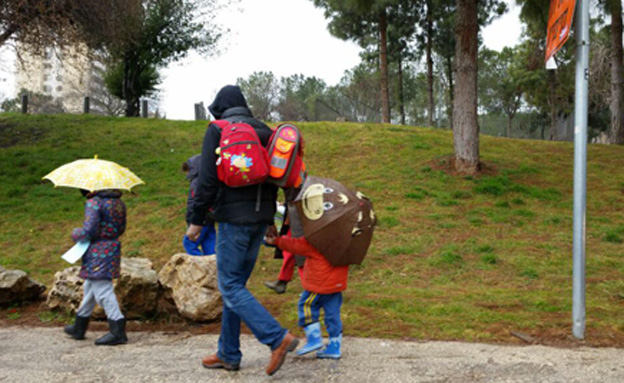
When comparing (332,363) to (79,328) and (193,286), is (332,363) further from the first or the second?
(79,328)

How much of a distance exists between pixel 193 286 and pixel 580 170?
3.78 m

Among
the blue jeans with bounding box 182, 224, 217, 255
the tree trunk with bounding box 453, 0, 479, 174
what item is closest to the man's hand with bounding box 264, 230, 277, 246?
the blue jeans with bounding box 182, 224, 217, 255

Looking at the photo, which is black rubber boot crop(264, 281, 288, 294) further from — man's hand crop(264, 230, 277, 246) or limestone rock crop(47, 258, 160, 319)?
man's hand crop(264, 230, 277, 246)

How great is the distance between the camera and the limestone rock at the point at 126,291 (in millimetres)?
5504

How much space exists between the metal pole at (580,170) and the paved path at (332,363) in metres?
0.41

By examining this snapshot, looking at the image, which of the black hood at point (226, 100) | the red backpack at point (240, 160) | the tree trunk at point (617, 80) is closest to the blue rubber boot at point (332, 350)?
the red backpack at point (240, 160)

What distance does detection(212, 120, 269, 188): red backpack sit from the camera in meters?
3.57

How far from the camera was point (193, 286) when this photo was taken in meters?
5.47

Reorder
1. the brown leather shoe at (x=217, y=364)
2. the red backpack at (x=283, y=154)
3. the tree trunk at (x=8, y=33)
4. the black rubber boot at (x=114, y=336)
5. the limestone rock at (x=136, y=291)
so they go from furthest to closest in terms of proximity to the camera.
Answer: the tree trunk at (x=8, y=33) < the limestone rock at (x=136, y=291) < the black rubber boot at (x=114, y=336) < the brown leather shoe at (x=217, y=364) < the red backpack at (x=283, y=154)

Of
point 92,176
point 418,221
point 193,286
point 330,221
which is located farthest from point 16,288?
point 418,221

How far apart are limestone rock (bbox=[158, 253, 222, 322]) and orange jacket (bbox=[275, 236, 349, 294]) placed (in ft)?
5.40

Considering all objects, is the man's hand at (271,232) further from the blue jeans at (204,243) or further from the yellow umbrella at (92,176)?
the blue jeans at (204,243)

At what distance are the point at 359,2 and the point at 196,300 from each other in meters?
9.80

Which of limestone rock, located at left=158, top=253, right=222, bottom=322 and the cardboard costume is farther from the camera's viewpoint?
limestone rock, located at left=158, top=253, right=222, bottom=322
